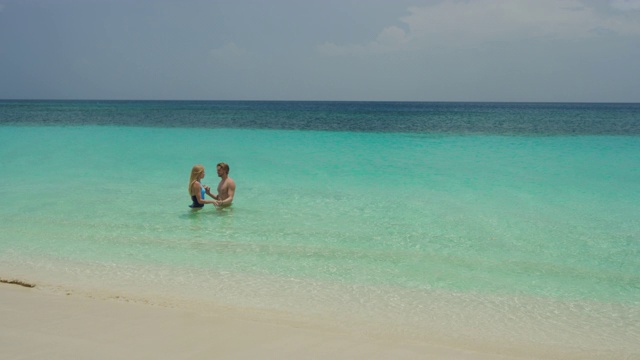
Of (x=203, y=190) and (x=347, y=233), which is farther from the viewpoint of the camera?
(x=203, y=190)

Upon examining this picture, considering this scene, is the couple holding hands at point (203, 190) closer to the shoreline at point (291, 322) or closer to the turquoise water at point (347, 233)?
Result: the turquoise water at point (347, 233)

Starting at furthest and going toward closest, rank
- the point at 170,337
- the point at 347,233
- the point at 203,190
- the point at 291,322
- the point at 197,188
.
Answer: the point at 203,190 < the point at 197,188 < the point at 347,233 < the point at 291,322 < the point at 170,337

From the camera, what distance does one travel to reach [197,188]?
26.3ft

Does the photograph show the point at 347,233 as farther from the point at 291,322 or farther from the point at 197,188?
the point at 291,322

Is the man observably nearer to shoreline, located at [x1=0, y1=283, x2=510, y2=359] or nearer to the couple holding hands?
the couple holding hands

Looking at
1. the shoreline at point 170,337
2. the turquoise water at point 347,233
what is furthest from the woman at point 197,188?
the shoreline at point 170,337

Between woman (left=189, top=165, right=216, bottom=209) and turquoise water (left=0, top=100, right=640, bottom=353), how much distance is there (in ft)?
0.45

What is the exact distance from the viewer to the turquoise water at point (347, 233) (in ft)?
15.8

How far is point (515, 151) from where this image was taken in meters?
17.1

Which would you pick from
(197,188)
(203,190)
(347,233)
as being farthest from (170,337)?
(203,190)

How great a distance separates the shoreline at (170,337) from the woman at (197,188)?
3874 mm

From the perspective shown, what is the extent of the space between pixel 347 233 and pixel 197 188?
2639 mm

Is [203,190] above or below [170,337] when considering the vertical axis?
above

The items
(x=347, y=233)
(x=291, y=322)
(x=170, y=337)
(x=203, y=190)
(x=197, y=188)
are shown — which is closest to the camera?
(x=170, y=337)
